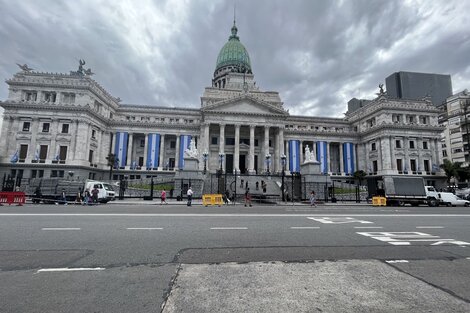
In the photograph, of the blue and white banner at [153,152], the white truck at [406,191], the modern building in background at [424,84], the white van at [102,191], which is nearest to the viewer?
the white van at [102,191]

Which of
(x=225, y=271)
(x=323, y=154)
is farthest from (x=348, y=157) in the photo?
(x=225, y=271)

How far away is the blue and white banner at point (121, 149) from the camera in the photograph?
168 feet

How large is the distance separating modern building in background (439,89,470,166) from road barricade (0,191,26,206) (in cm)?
7919

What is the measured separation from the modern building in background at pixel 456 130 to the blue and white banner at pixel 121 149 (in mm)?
74114

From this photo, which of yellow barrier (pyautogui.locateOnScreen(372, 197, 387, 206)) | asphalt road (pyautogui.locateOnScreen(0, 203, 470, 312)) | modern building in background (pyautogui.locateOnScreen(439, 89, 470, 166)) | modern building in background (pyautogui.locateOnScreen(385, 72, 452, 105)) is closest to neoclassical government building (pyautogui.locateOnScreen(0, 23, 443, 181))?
modern building in background (pyautogui.locateOnScreen(439, 89, 470, 166))

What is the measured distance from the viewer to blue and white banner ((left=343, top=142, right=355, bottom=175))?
188 ft

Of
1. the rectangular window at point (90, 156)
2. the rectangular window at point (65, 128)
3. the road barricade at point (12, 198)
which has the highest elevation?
the rectangular window at point (65, 128)

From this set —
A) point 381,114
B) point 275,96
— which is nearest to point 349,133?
point 381,114

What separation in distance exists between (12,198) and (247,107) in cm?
3993

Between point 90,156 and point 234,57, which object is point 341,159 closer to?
point 234,57

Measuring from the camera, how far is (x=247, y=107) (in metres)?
51.4

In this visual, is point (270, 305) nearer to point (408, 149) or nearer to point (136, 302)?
point (136, 302)

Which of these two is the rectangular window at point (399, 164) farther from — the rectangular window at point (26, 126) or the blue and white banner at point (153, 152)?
the rectangular window at point (26, 126)

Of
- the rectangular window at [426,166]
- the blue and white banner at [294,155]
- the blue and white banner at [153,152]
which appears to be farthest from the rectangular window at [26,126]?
the rectangular window at [426,166]
